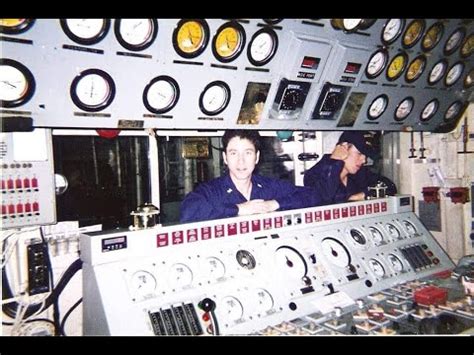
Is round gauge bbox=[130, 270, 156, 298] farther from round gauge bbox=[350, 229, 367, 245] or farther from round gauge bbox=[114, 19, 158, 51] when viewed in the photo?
round gauge bbox=[350, 229, 367, 245]

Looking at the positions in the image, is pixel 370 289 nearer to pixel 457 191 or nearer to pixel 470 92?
pixel 457 191

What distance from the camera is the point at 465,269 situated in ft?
9.24

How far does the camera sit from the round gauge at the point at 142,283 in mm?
1996

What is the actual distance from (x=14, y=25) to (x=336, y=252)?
97.7 inches

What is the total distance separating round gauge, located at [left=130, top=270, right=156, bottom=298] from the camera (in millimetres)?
1996

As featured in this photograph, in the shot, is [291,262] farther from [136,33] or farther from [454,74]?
[454,74]

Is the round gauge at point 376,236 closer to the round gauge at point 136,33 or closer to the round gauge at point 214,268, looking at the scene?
the round gauge at point 214,268

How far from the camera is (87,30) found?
6.50 feet

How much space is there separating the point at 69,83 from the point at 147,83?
463 mm

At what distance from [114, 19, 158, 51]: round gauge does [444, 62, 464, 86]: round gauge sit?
305 centimetres

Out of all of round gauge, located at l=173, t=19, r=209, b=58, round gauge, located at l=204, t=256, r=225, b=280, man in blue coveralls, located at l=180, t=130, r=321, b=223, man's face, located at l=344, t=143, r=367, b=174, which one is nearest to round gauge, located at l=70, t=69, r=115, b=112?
round gauge, located at l=173, t=19, r=209, b=58

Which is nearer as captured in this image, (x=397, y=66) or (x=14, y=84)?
(x=14, y=84)

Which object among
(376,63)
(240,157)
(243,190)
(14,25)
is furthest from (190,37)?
(376,63)
